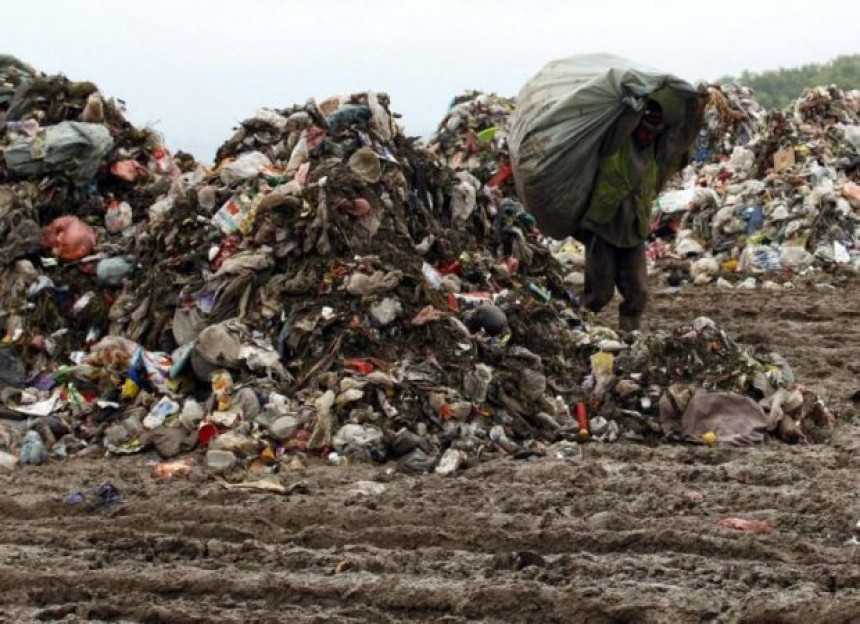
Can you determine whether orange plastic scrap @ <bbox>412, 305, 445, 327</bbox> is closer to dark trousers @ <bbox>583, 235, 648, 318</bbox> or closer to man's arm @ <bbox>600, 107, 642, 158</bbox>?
man's arm @ <bbox>600, 107, 642, 158</bbox>

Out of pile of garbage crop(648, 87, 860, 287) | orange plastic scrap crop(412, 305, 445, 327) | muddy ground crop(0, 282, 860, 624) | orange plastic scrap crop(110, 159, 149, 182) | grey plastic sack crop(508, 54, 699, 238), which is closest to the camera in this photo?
muddy ground crop(0, 282, 860, 624)

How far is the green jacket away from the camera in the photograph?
694 cm

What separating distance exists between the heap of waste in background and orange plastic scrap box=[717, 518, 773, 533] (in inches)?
52.0

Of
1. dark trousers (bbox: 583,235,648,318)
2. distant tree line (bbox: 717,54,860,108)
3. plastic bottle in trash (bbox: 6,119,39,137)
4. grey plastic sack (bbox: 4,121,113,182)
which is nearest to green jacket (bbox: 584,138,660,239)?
dark trousers (bbox: 583,235,648,318)

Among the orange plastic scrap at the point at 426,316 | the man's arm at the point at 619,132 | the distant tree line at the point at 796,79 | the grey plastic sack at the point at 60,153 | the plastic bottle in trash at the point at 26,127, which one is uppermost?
the man's arm at the point at 619,132

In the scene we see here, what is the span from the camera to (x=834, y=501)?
4.48 m

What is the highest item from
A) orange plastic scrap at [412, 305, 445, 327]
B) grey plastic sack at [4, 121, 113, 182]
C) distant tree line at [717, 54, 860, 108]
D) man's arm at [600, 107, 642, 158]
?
man's arm at [600, 107, 642, 158]

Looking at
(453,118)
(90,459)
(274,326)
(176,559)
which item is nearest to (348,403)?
(274,326)

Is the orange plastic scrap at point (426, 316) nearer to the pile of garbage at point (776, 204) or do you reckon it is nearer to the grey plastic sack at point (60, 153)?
the grey plastic sack at point (60, 153)

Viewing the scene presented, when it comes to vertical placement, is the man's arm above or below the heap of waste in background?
above

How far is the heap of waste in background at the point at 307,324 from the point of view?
576 centimetres

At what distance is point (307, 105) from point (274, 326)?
173cm

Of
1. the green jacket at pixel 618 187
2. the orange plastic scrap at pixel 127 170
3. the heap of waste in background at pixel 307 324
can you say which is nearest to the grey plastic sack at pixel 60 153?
the heap of waste in background at pixel 307 324

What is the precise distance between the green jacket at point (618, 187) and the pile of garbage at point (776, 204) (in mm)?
3285
